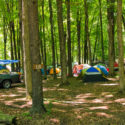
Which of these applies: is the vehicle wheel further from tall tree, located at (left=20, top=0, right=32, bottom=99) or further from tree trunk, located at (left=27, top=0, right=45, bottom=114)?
tree trunk, located at (left=27, top=0, right=45, bottom=114)

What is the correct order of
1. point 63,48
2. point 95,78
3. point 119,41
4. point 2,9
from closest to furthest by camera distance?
point 119,41 < point 63,48 < point 95,78 < point 2,9

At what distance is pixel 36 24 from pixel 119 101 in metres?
5.04

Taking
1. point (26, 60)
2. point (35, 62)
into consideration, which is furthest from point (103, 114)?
point (26, 60)

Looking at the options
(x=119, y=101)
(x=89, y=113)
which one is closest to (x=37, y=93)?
(x=89, y=113)

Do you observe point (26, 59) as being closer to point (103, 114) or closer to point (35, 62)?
point (35, 62)

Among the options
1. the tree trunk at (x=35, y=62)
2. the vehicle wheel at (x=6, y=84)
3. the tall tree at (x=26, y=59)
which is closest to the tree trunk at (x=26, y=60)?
the tall tree at (x=26, y=59)

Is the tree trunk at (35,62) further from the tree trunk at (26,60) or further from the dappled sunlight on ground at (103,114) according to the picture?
the tree trunk at (26,60)

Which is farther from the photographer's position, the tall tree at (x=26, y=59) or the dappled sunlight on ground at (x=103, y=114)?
the tall tree at (x=26, y=59)

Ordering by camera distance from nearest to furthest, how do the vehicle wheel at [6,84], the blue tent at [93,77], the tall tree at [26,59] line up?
the tall tree at [26,59] < the vehicle wheel at [6,84] < the blue tent at [93,77]

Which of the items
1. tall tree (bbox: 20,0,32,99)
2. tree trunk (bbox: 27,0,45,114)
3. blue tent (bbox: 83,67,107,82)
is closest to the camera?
tree trunk (bbox: 27,0,45,114)

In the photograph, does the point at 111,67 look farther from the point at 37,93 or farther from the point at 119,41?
the point at 37,93

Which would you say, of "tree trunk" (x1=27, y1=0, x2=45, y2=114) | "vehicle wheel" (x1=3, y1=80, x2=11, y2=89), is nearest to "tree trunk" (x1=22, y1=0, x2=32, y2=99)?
"tree trunk" (x1=27, y1=0, x2=45, y2=114)

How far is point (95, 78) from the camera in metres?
13.4

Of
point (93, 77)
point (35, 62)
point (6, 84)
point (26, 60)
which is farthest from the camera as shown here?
point (93, 77)
